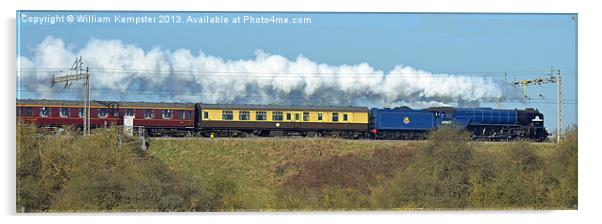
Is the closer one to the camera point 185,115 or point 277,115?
point 277,115

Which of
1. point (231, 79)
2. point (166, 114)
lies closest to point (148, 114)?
point (166, 114)

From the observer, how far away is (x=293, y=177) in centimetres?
1302

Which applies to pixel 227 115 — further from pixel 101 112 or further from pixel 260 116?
pixel 101 112

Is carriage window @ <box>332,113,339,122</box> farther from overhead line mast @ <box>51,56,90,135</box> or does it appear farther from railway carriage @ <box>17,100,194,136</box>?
overhead line mast @ <box>51,56,90,135</box>

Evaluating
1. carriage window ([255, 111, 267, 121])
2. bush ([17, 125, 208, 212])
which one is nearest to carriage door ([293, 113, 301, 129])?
carriage window ([255, 111, 267, 121])

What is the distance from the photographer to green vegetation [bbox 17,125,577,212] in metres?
11.8

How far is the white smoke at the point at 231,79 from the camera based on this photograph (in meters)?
12.0

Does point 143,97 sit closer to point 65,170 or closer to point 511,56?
point 65,170

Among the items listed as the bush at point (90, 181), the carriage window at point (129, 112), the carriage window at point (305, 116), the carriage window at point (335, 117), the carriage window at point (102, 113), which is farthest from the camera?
the carriage window at point (335, 117)

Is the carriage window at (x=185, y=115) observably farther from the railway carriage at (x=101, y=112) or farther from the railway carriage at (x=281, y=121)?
the railway carriage at (x=281, y=121)

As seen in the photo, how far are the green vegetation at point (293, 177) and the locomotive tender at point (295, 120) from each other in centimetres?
53

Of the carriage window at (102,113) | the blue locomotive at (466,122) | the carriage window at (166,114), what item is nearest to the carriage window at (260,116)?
the carriage window at (166,114)

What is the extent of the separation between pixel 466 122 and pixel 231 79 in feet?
17.4

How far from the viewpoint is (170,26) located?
11.8 m
